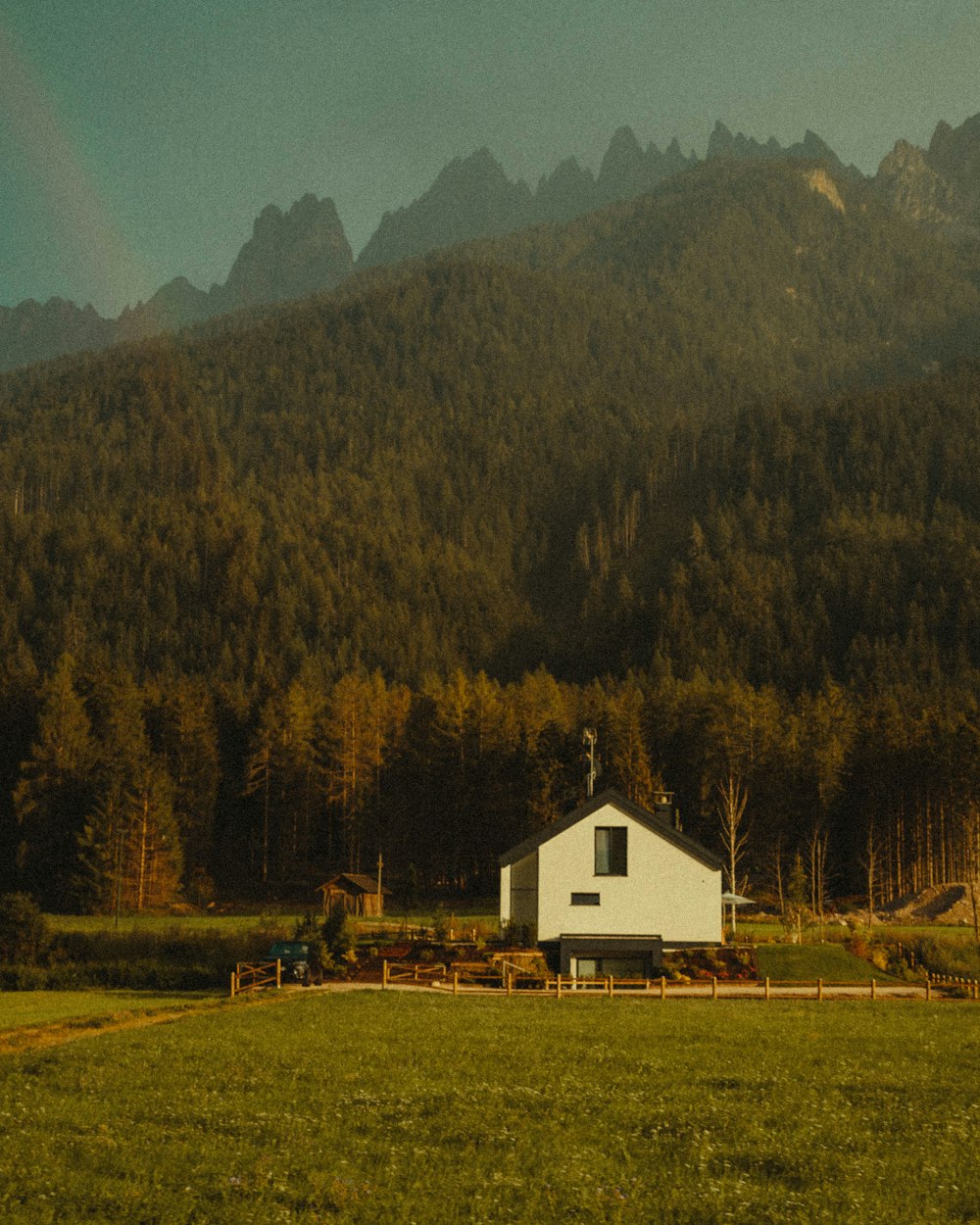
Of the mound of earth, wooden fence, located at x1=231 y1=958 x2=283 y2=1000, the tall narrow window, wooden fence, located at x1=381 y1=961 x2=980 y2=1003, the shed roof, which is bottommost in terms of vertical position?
wooden fence, located at x1=381 y1=961 x2=980 y2=1003

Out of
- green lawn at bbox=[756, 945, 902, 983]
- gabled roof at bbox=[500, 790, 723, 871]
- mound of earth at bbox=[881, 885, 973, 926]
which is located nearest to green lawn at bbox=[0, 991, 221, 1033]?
gabled roof at bbox=[500, 790, 723, 871]

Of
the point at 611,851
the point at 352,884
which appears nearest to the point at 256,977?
the point at 611,851

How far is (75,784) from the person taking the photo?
3925 inches

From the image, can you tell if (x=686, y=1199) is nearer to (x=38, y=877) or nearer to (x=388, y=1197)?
(x=388, y=1197)

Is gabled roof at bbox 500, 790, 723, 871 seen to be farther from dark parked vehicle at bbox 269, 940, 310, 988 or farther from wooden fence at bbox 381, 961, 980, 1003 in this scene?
dark parked vehicle at bbox 269, 940, 310, 988

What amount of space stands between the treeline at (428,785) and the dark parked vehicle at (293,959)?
36348 mm

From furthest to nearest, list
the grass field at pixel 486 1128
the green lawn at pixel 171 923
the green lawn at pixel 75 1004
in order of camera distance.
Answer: the green lawn at pixel 171 923 < the green lawn at pixel 75 1004 < the grass field at pixel 486 1128

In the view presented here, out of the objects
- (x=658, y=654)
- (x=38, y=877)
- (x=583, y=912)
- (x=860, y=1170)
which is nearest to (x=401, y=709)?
(x=38, y=877)

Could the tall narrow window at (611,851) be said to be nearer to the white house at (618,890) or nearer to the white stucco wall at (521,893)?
the white house at (618,890)

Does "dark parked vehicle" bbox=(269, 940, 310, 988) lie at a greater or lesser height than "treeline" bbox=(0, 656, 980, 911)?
lesser

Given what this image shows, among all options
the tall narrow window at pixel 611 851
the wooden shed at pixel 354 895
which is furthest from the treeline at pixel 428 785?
the tall narrow window at pixel 611 851

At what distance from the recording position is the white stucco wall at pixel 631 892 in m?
57.1

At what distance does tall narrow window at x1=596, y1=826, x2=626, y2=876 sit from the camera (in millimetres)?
57531

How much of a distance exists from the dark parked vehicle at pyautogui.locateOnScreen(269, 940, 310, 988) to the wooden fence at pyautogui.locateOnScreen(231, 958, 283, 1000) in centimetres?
37
